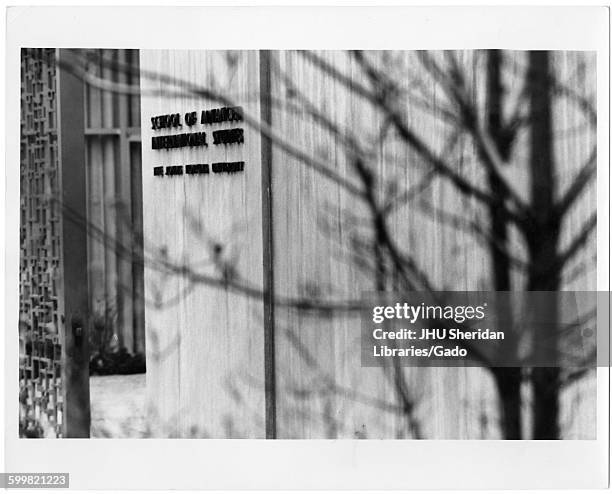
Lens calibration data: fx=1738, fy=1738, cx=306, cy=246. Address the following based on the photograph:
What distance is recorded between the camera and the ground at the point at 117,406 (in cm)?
674

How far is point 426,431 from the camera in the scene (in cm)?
667

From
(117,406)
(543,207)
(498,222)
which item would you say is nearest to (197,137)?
(117,406)

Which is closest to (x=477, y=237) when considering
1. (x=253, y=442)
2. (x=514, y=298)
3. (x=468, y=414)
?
(x=514, y=298)

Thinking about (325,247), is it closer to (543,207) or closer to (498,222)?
(498,222)

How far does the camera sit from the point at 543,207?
21.6 feet

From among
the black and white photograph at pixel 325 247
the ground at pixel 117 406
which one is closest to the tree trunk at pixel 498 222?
the black and white photograph at pixel 325 247

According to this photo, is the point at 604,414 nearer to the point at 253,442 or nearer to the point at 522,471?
the point at 522,471

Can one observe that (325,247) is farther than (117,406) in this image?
No

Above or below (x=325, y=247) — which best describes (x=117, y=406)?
below

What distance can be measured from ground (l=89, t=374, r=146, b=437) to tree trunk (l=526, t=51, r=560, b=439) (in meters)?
1.56

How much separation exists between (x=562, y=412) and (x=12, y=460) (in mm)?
2114

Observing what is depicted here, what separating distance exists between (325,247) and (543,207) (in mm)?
840

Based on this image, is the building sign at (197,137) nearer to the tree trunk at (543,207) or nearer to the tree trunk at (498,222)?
the tree trunk at (498,222)

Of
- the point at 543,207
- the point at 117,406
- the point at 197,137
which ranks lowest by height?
the point at 117,406
